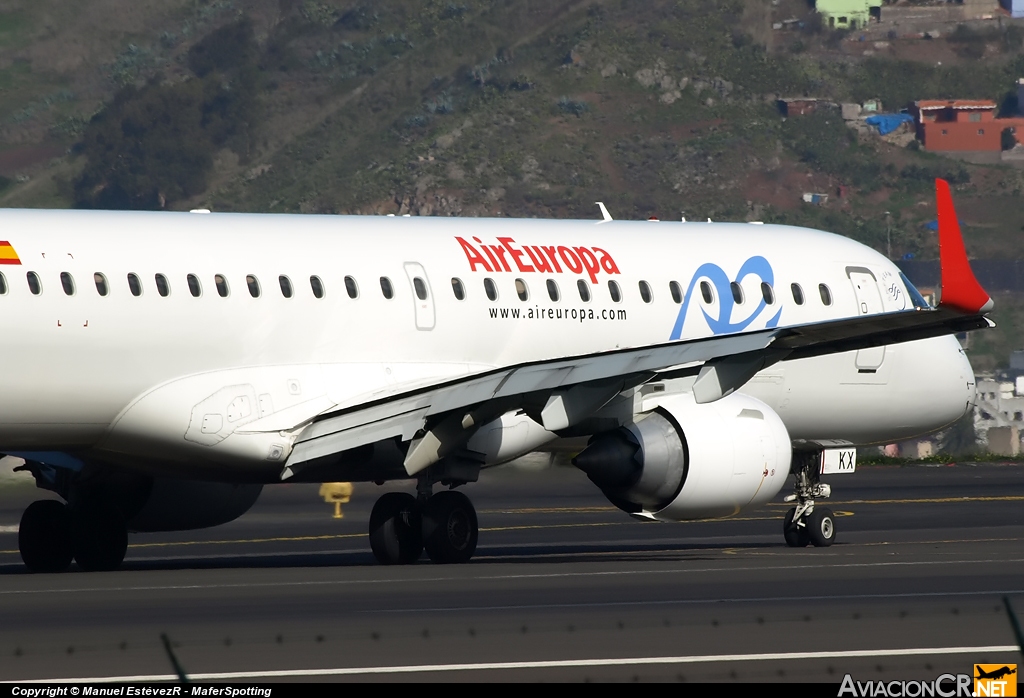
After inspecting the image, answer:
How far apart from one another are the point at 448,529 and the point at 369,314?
294cm

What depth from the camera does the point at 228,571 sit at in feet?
82.8

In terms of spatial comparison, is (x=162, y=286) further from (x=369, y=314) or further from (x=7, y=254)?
(x=369, y=314)

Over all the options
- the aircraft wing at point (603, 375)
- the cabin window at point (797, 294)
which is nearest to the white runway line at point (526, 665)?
the aircraft wing at point (603, 375)

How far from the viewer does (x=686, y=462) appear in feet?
80.2

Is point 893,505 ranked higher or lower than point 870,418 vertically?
lower

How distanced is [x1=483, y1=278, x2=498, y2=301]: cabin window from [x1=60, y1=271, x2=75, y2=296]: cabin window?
5.99 m

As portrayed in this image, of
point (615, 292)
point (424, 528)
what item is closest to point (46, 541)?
point (424, 528)

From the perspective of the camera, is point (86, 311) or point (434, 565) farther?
point (434, 565)

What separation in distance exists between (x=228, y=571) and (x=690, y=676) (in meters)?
11.9

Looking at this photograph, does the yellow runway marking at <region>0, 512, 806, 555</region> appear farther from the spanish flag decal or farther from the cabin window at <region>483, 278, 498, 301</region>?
the spanish flag decal

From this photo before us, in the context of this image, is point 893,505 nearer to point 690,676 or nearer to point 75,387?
point 75,387

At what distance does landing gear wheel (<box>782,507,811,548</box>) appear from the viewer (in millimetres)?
28812

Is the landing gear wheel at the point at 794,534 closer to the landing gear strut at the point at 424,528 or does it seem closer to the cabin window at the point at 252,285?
the landing gear strut at the point at 424,528

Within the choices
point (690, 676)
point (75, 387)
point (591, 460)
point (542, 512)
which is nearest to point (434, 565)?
point (591, 460)
